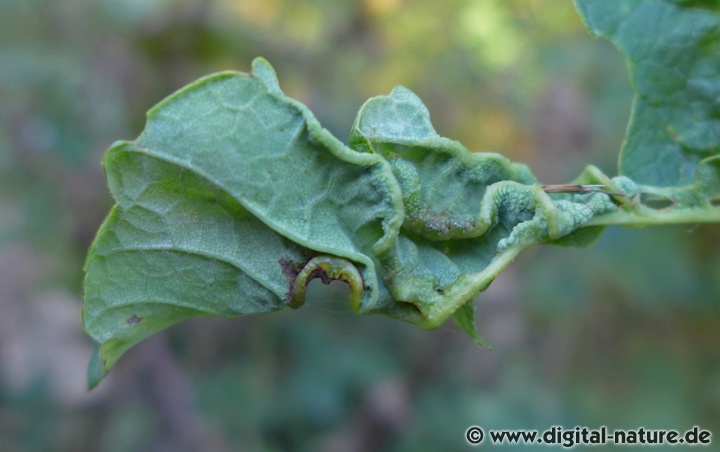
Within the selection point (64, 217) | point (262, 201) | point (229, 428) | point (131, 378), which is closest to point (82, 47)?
point (64, 217)

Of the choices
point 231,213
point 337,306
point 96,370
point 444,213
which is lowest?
point 337,306

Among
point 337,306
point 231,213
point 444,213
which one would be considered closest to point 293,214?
point 231,213

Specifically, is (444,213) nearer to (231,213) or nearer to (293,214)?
(293,214)

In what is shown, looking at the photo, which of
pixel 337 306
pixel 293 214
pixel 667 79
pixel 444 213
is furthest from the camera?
pixel 337 306

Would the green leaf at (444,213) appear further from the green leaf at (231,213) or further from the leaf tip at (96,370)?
the leaf tip at (96,370)

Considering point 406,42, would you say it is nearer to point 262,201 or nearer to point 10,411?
point 10,411

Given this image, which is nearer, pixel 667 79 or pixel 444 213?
pixel 444 213
